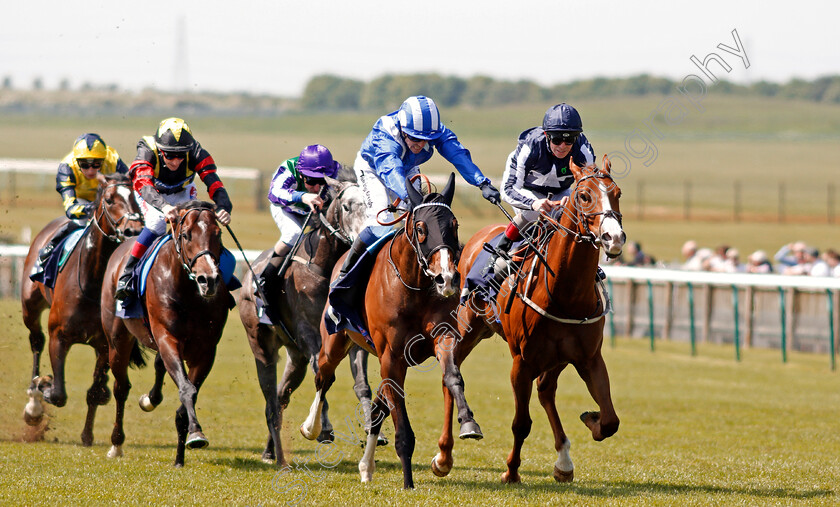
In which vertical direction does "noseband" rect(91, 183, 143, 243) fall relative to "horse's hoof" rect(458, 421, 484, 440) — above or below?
above

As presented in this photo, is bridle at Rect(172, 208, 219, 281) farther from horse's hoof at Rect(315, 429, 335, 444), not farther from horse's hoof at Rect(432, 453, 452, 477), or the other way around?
horse's hoof at Rect(432, 453, 452, 477)

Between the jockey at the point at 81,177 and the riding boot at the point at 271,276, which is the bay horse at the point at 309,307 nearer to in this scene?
the riding boot at the point at 271,276

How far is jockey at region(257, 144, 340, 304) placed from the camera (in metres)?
8.39

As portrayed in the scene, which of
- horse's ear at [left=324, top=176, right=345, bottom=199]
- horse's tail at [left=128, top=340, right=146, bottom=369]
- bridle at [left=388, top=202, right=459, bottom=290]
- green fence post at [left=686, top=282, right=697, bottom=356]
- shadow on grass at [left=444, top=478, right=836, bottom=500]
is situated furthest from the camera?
green fence post at [left=686, top=282, right=697, bottom=356]

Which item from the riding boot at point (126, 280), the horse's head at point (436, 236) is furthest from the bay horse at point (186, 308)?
the horse's head at point (436, 236)

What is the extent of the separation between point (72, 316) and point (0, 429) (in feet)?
4.30

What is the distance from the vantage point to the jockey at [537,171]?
7289mm

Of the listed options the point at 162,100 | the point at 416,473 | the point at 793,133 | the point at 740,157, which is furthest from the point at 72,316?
the point at 793,133

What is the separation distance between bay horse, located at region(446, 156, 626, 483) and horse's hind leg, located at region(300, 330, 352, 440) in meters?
0.99

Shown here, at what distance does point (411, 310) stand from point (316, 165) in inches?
80.0

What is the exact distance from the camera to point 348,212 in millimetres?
7922

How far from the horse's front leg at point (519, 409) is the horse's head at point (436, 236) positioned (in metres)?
0.87

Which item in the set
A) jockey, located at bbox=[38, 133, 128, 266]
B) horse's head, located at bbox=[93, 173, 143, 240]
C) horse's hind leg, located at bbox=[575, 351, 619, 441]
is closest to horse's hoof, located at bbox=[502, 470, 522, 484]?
horse's hind leg, located at bbox=[575, 351, 619, 441]

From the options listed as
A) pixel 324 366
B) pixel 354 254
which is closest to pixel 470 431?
pixel 354 254
